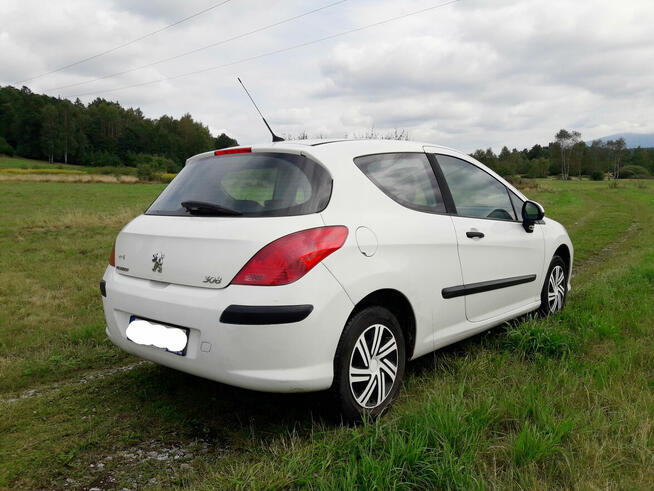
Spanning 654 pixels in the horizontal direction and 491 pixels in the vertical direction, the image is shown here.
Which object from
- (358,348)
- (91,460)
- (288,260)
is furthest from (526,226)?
(91,460)

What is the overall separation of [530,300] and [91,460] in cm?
358

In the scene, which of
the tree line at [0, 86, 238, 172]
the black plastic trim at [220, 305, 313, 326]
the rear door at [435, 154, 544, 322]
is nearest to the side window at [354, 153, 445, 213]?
the rear door at [435, 154, 544, 322]

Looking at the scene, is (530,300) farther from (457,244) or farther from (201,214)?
(201,214)

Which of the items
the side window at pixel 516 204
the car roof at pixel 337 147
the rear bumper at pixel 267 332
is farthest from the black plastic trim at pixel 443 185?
the rear bumper at pixel 267 332

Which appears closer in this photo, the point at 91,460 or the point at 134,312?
the point at 91,460

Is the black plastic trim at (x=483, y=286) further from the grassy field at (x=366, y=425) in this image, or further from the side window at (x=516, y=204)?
the side window at (x=516, y=204)

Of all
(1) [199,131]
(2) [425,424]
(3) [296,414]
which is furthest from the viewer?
(1) [199,131]

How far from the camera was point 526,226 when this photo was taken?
4207mm

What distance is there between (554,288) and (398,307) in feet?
8.23

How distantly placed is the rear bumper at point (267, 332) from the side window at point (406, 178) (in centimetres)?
88

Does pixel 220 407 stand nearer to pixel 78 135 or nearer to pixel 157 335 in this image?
pixel 157 335

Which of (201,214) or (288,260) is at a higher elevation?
(201,214)

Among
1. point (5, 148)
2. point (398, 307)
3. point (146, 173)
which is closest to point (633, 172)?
point (146, 173)

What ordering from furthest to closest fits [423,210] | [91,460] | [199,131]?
[199,131] < [423,210] < [91,460]
